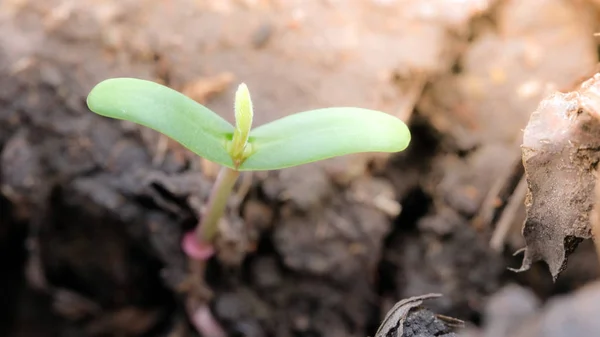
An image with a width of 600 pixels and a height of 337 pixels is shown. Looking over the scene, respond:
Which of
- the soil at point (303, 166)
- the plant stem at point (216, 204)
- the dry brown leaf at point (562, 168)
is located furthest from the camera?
the soil at point (303, 166)

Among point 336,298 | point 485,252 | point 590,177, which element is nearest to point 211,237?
point 336,298

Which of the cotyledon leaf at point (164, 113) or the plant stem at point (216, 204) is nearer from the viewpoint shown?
the cotyledon leaf at point (164, 113)

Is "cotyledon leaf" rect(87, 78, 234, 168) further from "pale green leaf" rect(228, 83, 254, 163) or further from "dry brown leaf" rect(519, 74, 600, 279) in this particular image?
"dry brown leaf" rect(519, 74, 600, 279)

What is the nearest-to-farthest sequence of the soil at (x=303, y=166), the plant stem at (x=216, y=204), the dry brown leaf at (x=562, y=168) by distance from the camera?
the dry brown leaf at (x=562, y=168) < the plant stem at (x=216, y=204) < the soil at (x=303, y=166)

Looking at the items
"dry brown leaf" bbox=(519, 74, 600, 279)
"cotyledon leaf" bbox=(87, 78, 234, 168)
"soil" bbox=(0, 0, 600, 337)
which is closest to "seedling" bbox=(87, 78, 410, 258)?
"cotyledon leaf" bbox=(87, 78, 234, 168)

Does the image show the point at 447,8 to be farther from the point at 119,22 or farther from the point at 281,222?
the point at 119,22

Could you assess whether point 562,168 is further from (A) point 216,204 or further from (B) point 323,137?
(A) point 216,204

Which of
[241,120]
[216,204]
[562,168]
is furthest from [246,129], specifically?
[562,168]

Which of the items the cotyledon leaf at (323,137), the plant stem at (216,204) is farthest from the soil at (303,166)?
the cotyledon leaf at (323,137)

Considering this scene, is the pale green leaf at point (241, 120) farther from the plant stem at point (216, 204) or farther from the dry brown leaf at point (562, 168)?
the dry brown leaf at point (562, 168)
